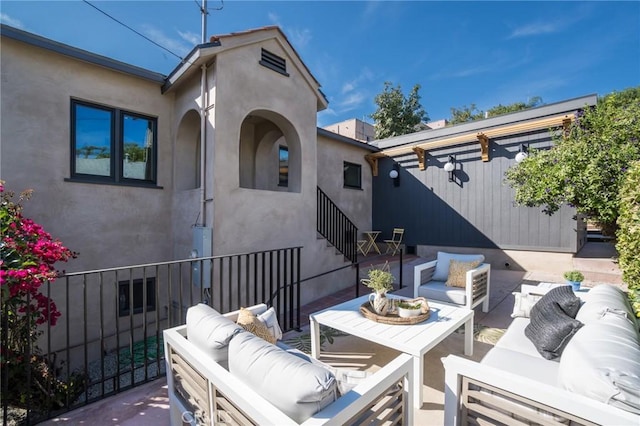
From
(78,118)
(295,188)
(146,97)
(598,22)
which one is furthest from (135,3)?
(598,22)

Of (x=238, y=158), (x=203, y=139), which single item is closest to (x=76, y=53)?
(x=203, y=139)

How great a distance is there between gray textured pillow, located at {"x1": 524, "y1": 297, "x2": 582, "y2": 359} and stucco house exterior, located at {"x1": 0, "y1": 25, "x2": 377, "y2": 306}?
4079 mm

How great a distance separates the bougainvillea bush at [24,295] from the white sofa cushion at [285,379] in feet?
6.79

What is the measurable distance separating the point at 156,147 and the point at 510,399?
6432mm

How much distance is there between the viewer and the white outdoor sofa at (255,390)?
1349mm

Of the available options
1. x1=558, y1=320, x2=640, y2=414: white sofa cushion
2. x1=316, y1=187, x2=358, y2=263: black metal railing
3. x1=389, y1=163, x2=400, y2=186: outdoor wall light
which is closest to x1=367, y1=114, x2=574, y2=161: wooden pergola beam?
x1=389, y1=163, x2=400, y2=186: outdoor wall light

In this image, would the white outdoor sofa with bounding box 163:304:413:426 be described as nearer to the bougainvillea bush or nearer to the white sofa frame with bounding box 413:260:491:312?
the bougainvillea bush

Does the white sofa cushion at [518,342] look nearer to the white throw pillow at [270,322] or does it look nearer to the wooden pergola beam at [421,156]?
the white throw pillow at [270,322]

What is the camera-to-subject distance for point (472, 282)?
4.32 metres

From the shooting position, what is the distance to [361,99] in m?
20.1

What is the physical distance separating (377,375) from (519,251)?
8.04 metres

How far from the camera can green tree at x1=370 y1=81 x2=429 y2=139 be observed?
1784 cm

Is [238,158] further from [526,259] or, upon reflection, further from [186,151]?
[526,259]

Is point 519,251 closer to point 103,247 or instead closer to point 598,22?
point 598,22
